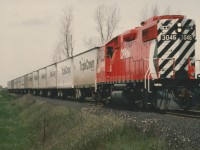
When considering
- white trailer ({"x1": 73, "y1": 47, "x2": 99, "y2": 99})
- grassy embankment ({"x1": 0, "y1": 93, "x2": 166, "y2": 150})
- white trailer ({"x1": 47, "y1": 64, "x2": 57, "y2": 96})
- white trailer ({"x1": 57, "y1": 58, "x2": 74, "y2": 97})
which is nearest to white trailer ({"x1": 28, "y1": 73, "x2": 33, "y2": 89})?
white trailer ({"x1": 47, "y1": 64, "x2": 57, "y2": 96})

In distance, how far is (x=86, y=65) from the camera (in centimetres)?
2533

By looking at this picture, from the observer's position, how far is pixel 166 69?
14.6 meters

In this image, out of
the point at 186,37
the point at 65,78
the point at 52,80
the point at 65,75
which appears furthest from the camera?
the point at 52,80

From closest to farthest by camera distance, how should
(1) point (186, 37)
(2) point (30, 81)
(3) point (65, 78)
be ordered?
(1) point (186, 37), (3) point (65, 78), (2) point (30, 81)

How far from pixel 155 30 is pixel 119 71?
12.1 feet

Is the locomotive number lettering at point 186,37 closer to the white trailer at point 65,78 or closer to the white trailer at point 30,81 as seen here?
the white trailer at point 65,78

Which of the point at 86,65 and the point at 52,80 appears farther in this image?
the point at 52,80

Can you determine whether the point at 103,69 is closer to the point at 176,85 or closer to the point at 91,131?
the point at 176,85

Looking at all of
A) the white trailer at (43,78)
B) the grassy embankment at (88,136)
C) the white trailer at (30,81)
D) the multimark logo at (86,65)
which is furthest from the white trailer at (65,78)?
the white trailer at (30,81)

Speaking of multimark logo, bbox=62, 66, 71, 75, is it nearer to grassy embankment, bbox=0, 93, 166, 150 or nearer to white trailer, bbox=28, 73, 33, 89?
grassy embankment, bbox=0, 93, 166, 150

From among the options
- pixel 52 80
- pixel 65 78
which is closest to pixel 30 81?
pixel 52 80

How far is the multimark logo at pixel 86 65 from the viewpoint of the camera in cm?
2365

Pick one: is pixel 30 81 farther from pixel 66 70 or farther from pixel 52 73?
pixel 66 70

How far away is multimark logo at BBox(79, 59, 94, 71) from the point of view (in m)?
23.7
